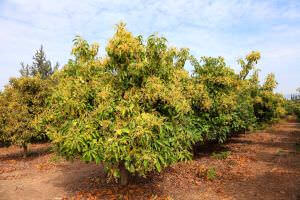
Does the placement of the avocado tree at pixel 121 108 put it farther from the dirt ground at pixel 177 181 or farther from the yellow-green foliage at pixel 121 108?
the dirt ground at pixel 177 181

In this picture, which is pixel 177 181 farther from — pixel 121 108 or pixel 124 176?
pixel 121 108

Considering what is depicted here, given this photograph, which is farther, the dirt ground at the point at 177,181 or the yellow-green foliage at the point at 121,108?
the dirt ground at the point at 177,181

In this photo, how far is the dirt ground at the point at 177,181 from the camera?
8.52 m

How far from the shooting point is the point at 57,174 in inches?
453

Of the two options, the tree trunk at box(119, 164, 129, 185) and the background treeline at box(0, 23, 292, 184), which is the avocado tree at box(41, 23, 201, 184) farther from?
the tree trunk at box(119, 164, 129, 185)

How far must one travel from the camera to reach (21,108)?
48.5 ft

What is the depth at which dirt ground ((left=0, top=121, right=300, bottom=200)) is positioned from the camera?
28.0 ft

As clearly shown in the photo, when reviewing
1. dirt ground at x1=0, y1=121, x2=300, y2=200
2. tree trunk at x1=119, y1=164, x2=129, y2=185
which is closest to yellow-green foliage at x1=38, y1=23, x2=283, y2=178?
tree trunk at x1=119, y1=164, x2=129, y2=185

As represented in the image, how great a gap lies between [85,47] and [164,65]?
223cm

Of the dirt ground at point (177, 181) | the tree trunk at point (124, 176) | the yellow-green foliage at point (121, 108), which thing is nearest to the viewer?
the yellow-green foliage at point (121, 108)

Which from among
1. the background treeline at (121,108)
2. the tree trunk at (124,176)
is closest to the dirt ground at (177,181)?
the tree trunk at (124,176)

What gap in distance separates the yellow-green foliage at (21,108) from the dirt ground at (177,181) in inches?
58.1

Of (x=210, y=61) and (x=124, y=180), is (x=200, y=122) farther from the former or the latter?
(x=124, y=180)

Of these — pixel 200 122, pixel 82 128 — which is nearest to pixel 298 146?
pixel 200 122
